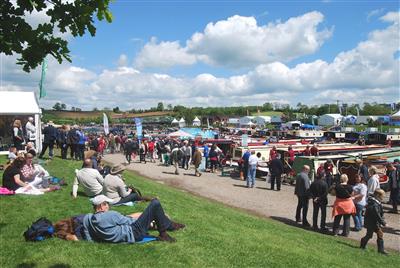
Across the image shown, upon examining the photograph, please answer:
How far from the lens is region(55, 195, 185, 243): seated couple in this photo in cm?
684

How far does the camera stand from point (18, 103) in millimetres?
20000

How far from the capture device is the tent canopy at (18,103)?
64.1 feet

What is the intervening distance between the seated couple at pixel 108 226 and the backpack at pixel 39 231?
5.6 inches

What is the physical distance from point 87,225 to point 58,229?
582 millimetres

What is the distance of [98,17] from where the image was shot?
3684 mm

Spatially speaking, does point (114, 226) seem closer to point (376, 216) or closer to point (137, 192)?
point (137, 192)

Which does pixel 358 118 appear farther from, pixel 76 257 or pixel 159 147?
pixel 76 257

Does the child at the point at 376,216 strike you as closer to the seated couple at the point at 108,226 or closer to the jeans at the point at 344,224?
the jeans at the point at 344,224

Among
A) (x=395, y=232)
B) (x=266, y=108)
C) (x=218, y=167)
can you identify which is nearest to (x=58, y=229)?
(x=395, y=232)

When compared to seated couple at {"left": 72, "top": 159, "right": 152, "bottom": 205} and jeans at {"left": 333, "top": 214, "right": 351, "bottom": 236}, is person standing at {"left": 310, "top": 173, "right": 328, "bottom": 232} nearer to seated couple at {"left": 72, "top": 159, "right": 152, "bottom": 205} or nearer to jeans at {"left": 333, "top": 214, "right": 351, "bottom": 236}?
jeans at {"left": 333, "top": 214, "right": 351, "bottom": 236}

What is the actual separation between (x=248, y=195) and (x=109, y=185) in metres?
8.51

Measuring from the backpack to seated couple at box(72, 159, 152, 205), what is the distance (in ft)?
8.04

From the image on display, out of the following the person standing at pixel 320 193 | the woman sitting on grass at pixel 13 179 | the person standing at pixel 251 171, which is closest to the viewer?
the woman sitting on grass at pixel 13 179

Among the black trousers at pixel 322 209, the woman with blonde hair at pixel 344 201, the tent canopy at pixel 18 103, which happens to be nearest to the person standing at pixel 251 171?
the black trousers at pixel 322 209
